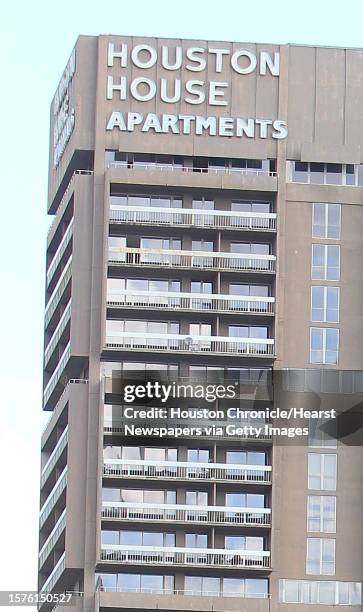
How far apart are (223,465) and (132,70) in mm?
31892

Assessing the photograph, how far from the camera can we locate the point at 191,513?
17750 centimetres

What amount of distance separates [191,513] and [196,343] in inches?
518

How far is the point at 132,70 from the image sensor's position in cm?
18488

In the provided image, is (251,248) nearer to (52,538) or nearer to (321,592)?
(321,592)

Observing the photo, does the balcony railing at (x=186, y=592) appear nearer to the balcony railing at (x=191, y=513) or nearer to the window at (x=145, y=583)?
the window at (x=145, y=583)

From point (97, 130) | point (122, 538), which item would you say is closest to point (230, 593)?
point (122, 538)

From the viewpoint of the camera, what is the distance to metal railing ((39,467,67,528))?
7229 inches

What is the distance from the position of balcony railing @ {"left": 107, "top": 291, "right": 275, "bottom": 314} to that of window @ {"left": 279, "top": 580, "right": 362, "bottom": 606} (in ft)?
68.7

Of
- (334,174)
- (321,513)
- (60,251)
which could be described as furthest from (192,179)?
(321,513)

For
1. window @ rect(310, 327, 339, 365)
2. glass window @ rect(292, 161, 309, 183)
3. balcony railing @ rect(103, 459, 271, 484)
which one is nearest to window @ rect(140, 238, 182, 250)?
glass window @ rect(292, 161, 309, 183)

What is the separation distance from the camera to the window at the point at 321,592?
582 feet

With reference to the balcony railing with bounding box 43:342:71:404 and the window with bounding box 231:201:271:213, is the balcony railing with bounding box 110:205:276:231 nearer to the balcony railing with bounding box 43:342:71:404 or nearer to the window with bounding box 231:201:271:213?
the window with bounding box 231:201:271:213

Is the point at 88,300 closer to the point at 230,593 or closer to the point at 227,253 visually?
the point at 227,253

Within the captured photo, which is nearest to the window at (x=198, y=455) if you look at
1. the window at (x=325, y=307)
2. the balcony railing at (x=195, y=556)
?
the balcony railing at (x=195, y=556)
